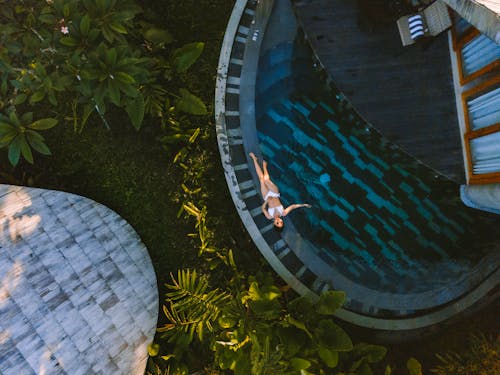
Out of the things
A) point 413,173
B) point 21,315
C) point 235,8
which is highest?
point 235,8

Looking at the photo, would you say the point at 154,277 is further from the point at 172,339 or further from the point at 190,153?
the point at 190,153

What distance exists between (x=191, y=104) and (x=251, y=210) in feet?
10.8

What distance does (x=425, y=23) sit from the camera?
30.4ft

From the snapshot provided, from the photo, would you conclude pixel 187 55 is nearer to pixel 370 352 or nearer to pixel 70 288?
pixel 70 288

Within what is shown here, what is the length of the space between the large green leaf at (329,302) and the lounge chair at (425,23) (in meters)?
6.86

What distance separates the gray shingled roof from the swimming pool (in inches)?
182

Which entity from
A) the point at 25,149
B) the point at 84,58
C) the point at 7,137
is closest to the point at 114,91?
the point at 84,58

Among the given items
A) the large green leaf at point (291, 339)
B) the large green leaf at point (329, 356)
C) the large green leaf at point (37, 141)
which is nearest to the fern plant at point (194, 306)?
the large green leaf at point (291, 339)

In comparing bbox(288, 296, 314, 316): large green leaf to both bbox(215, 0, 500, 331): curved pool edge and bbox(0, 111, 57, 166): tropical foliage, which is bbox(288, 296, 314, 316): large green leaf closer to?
bbox(215, 0, 500, 331): curved pool edge

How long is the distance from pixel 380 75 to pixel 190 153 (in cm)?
565

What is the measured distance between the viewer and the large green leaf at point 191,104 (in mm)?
9406

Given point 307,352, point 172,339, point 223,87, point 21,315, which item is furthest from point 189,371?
point 223,87

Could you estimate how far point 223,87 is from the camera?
1013 cm

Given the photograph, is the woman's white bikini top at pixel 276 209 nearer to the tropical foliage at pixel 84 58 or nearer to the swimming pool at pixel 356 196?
the swimming pool at pixel 356 196
